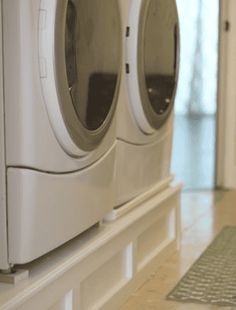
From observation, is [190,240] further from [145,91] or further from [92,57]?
[92,57]

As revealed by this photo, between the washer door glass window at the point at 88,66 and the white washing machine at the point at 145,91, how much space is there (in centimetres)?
18

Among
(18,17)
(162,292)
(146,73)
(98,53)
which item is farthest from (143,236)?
(18,17)

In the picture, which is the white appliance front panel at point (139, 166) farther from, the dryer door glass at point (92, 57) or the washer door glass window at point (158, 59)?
the dryer door glass at point (92, 57)

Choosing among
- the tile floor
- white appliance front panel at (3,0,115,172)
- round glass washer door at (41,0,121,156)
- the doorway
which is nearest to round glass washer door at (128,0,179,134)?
round glass washer door at (41,0,121,156)

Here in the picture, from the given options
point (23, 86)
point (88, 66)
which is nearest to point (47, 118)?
point (23, 86)

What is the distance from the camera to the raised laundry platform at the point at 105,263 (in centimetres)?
127

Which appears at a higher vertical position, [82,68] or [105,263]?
[82,68]

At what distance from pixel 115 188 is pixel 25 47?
71 centimetres

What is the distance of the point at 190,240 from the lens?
2.56m

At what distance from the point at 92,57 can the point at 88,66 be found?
0.03 metres

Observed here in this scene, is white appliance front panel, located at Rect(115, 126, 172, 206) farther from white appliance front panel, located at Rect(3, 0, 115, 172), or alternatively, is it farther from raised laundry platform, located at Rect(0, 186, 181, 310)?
white appliance front panel, located at Rect(3, 0, 115, 172)

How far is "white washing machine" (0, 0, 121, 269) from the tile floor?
0.50m

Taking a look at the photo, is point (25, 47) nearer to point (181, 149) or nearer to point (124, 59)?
point (124, 59)

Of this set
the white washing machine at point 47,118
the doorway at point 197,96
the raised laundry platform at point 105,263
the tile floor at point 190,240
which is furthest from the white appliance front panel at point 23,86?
the doorway at point 197,96
